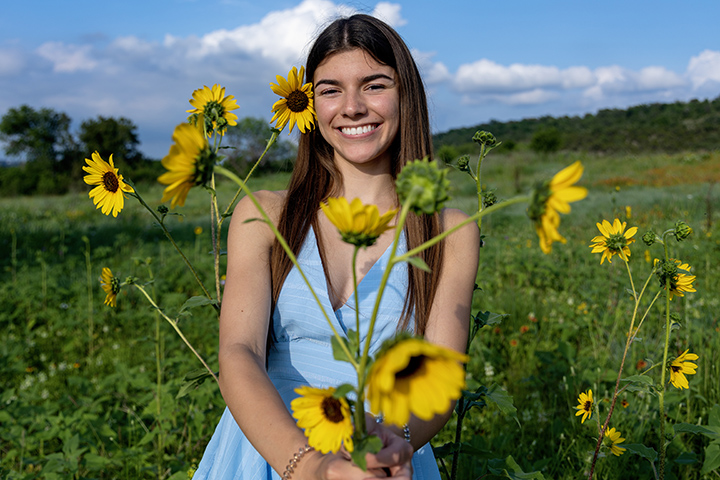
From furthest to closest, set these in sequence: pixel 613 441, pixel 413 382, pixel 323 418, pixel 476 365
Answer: pixel 476 365 < pixel 613 441 < pixel 323 418 < pixel 413 382

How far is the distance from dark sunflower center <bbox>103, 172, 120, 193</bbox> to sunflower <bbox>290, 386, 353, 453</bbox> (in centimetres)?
71

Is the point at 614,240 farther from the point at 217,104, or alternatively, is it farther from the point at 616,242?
the point at 217,104

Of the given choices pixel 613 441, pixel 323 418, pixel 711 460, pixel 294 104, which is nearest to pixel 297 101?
pixel 294 104

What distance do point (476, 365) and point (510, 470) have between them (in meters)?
1.42

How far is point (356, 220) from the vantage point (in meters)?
0.49

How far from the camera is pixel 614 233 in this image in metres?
1.31

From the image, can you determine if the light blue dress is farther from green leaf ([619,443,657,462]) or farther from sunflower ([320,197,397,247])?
sunflower ([320,197,397,247])

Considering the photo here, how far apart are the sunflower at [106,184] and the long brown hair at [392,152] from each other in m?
0.42

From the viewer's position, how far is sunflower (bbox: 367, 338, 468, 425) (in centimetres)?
40

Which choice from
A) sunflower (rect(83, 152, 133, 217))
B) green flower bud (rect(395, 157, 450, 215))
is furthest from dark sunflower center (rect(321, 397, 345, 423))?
sunflower (rect(83, 152, 133, 217))

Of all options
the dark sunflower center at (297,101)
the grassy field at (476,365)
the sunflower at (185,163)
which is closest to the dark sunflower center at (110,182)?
the grassy field at (476,365)

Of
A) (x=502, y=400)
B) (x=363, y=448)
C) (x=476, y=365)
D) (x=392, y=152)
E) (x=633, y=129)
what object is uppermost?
(x=633, y=129)

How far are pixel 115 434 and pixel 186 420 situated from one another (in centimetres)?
26

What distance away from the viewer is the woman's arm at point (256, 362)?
2.57 ft
